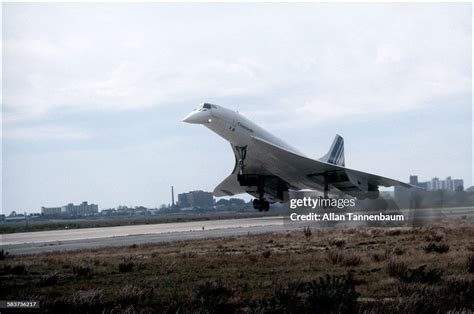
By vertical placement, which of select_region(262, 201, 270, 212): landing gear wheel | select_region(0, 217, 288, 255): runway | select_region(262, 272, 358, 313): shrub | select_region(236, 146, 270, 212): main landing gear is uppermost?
select_region(236, 146, 270, 212): main landing gear

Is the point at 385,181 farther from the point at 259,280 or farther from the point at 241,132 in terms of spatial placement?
the point at 259,280

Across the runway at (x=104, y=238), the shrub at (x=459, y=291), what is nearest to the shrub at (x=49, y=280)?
the shrub at (x=459, y=291)

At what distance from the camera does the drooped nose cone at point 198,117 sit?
3522 cm

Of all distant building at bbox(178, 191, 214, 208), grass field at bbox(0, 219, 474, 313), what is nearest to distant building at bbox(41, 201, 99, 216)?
distant building at bbox(178, 191, 214, 208)

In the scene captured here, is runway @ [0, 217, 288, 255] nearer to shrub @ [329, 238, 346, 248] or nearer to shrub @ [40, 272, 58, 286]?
shrub @ [329, 238, 346, 248]

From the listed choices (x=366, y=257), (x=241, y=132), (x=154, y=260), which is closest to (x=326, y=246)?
(x=366, y=257)

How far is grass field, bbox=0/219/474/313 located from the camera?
10008 millimetres

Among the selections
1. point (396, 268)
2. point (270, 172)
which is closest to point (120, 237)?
point (270, 172)

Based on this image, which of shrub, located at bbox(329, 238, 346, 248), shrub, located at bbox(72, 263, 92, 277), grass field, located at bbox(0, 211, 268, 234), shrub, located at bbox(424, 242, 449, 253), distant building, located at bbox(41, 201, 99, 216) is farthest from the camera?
distant building, located at bbox(41, 201, 99, 216)

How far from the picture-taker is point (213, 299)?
10.4m

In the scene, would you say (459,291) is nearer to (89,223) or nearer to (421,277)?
(421,277)

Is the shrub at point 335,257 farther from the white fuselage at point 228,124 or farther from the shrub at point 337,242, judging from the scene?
the white fuselage at point 228,124

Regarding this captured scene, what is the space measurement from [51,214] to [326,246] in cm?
9518

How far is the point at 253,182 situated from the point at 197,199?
6826 cm
